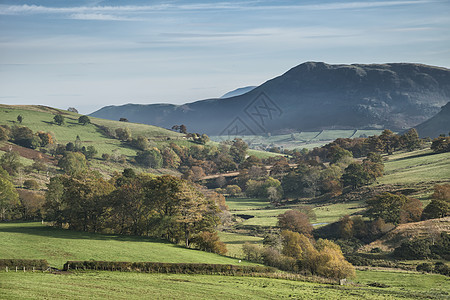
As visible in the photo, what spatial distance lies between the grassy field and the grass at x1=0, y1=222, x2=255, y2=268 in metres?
7.73

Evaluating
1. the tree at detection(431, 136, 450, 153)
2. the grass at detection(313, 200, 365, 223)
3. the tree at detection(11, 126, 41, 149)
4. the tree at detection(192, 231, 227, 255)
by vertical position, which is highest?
the tree at detection(11, 126, 41, 149)

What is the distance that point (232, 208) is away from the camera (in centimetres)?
13525

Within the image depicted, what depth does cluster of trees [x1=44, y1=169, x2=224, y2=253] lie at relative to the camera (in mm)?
70125

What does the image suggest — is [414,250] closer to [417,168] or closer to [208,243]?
[208,243]

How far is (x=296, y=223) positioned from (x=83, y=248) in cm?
5255

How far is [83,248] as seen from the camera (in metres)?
53.7

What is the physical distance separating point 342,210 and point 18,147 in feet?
439

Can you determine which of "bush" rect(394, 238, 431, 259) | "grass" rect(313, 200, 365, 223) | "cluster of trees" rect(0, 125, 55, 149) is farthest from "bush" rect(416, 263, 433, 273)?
"cluster of trees" rect(0, 125, 55, 149)

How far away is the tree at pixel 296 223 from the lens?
306ft

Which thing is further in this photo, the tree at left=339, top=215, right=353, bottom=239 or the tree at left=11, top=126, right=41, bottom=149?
the tree at left=11, top=126, right=41, bottom=149

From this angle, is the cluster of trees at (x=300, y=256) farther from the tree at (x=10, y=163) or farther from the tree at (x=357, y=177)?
the tree at (x=10, y=163)

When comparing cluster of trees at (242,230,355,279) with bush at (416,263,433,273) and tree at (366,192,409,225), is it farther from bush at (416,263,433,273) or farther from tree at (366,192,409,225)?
tree at (366,192,409,225)

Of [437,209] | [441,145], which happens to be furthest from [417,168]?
[437,209]

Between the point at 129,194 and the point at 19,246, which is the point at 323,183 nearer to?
the point at 129,194
